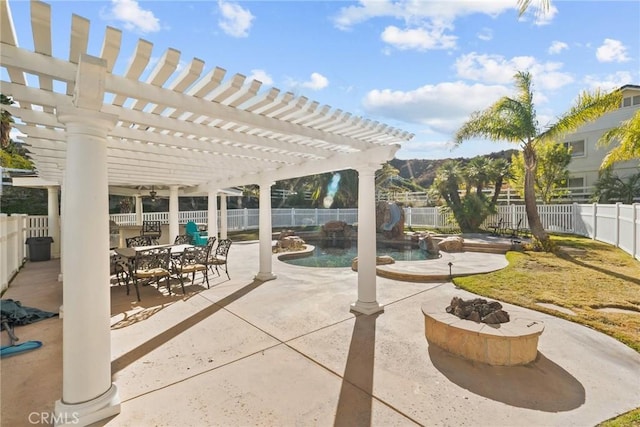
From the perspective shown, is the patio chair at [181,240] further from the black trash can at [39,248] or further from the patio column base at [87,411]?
the patio column base at [87,411]

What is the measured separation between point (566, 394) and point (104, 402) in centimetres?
419

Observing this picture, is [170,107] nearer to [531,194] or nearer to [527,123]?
[527,123]

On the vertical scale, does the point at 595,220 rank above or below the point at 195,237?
above

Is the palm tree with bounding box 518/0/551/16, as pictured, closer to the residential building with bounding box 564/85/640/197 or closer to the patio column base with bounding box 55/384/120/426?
the patio column base with bounding box 55/384/120/426

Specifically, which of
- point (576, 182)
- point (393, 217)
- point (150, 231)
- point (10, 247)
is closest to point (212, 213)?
point (150, 231)

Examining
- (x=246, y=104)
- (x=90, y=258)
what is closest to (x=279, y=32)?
(x=246, y=104)

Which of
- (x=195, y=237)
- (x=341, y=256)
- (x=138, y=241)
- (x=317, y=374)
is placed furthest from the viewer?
(x=341, y=256)

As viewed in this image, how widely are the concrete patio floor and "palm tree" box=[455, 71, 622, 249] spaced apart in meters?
8.41

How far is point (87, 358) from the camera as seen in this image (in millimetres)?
2525

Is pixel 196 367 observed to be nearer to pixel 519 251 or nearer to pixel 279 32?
pixel 279 32

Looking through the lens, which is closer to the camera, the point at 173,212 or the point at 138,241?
the point at 138,241

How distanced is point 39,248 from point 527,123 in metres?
17.4

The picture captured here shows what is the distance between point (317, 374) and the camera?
323 cm

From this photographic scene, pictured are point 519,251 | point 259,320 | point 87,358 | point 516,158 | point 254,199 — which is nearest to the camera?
point 87,358
